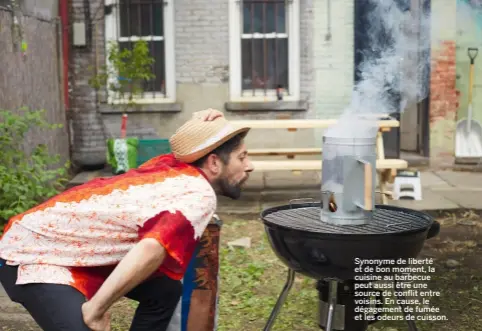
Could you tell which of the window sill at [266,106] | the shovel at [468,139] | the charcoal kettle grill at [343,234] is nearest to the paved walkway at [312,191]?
the shovel at [468,139]

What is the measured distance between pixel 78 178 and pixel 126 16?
8.33ft

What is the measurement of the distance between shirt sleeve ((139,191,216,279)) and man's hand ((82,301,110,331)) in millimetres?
322

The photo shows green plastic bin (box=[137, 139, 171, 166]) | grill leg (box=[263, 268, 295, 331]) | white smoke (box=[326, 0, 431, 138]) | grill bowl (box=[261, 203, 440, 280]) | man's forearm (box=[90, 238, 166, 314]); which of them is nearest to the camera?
man's forearm (box=[90, 238, 166, 314])

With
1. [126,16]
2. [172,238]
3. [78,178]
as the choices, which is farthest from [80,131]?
[172,238]

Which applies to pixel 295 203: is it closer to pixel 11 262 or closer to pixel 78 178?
pixel 11 262

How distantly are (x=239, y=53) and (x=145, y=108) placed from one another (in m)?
1.61

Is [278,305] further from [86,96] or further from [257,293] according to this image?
[86,96]

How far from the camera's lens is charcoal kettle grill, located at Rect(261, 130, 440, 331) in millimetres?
3438

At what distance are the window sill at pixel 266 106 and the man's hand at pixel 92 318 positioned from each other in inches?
318

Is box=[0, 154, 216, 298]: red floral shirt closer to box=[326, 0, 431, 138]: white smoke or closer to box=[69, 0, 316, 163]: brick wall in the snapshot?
box=[326, 0, 431, 138]: white smoke

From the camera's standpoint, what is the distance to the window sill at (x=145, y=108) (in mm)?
10789

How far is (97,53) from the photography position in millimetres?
10789

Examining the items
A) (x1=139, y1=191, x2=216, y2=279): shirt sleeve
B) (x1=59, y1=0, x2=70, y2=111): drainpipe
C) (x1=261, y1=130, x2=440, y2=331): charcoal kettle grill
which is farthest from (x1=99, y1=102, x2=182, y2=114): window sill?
(x1=139, y1=191, x2=216, y2=279): shirt sleeve

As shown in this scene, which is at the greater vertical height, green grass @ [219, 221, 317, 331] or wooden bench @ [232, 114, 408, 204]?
wooden bench @ [232, 114, 408, 204]
